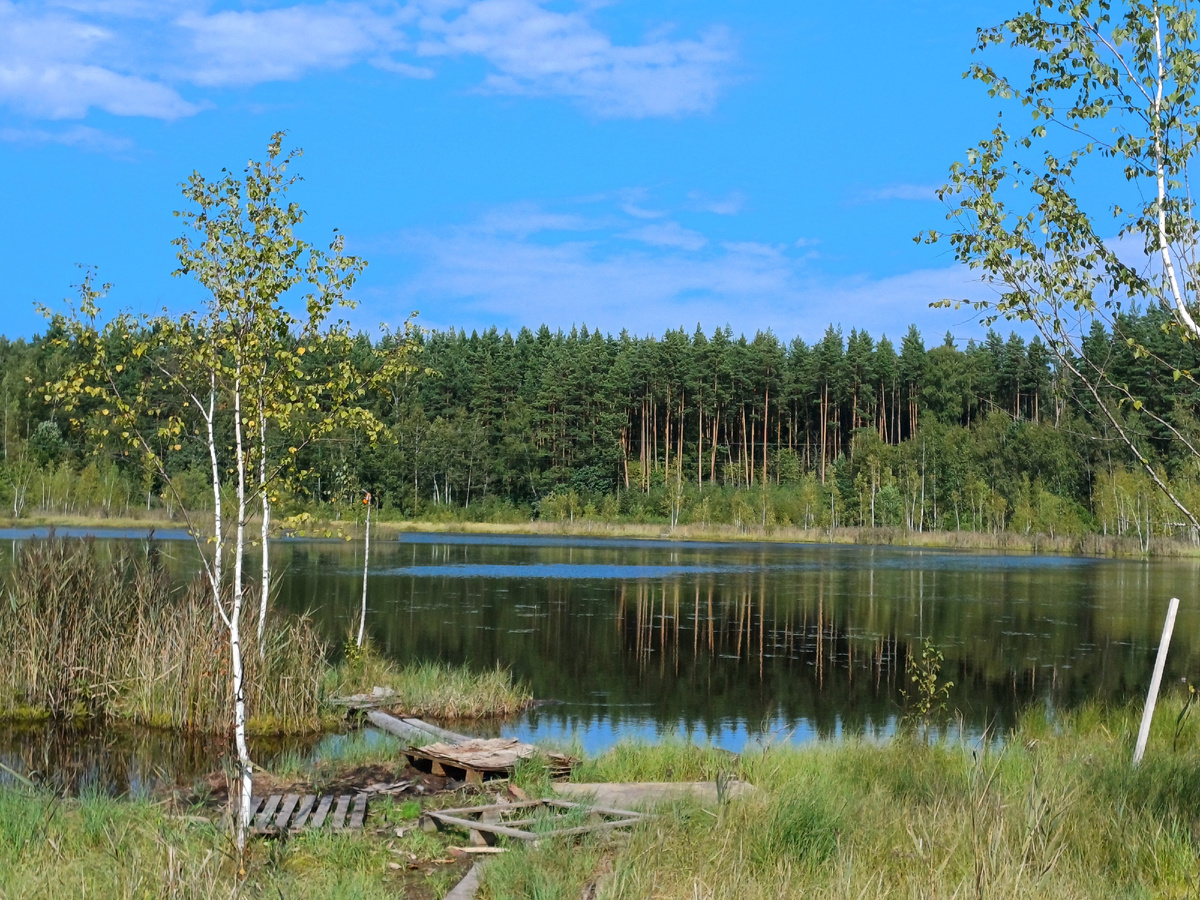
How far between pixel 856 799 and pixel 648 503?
81.7m

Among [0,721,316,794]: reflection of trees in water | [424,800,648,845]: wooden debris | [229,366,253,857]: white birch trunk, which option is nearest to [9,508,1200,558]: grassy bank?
[0,721,316,794]: reflection of trees in water

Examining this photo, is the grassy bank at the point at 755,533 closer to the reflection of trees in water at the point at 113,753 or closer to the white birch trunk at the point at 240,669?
the reflection of trees in water at the point at 113,753

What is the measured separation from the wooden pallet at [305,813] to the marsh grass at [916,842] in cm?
215

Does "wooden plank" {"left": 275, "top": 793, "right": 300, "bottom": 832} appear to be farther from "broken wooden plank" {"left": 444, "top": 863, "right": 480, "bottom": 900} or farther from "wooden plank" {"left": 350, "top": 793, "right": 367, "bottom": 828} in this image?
"broken wooden plank" {"left": 444, "top": 863, "right": 480, "bottom": 900}

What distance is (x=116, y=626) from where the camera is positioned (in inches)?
602

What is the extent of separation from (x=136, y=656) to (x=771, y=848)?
1084cm

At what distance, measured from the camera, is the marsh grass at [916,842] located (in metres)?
5.97

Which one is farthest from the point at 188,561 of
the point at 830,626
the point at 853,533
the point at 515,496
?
the point at 515,496

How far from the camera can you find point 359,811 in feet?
30.1

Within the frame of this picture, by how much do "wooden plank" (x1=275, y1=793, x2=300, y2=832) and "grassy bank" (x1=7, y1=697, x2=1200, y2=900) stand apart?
0.37m

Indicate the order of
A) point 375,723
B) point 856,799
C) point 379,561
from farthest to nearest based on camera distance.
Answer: point 379,561 < point 375,723 < point 856,799

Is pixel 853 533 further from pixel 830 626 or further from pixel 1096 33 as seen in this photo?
pixel 1096 33

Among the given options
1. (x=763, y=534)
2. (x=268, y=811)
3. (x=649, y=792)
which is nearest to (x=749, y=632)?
(x=649, y=792)

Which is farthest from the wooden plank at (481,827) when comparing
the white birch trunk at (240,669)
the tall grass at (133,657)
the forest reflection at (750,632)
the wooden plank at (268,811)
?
the tall grass at (133,657)
